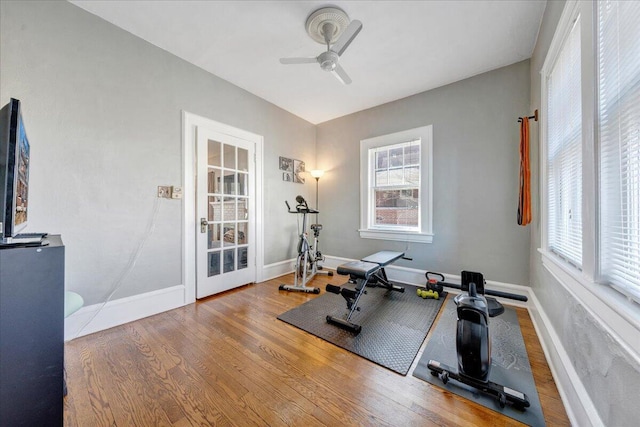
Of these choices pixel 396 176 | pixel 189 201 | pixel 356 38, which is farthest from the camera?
pixel 396 176

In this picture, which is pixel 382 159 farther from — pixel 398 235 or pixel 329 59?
pixel 329 59

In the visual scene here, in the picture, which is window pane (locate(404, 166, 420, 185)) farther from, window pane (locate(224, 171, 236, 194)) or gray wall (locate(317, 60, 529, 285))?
window pane (locate(224, 171, 236, 194))

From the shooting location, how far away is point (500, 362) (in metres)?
1.66

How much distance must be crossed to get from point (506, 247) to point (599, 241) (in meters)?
1.90

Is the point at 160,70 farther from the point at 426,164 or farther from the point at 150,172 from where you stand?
the point at 426,164

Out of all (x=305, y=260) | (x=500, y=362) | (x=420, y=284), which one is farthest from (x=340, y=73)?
(x=420, y=284)

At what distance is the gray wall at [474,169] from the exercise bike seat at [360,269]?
1161 millimetres

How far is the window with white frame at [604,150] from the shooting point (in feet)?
2.83

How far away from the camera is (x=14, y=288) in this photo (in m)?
0.81

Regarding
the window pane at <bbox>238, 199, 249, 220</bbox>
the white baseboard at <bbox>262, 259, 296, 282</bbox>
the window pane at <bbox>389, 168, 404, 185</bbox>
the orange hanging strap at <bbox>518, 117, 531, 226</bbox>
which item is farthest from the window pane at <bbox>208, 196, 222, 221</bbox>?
the orange hanging strap at <bbox>518, 117, 531, 226</bbox>

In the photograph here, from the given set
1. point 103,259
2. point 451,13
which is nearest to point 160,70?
point 103,259

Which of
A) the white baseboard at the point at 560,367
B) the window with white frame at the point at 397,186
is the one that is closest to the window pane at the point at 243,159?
the window with white frame at the point at 397,186

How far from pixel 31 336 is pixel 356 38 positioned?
2968mm

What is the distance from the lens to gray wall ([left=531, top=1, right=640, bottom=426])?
0.81 m
